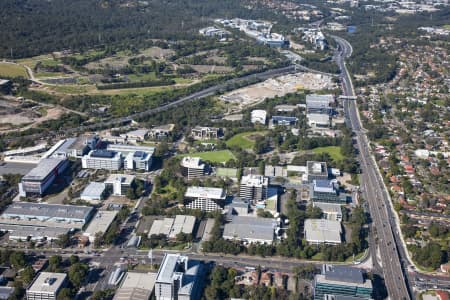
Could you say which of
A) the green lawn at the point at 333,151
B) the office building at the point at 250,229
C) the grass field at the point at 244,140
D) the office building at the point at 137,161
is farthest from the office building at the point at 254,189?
the green lawn at the point at 333,151

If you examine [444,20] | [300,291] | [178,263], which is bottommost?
[300,291]

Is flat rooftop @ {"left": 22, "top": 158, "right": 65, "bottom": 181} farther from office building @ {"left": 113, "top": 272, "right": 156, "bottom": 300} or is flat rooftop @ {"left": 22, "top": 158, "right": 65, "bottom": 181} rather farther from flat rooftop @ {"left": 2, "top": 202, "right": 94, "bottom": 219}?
office building @ {"left": 113, "top": 272, "right": 156, "bottom": 300}

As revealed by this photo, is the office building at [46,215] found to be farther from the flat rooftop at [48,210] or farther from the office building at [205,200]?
the office building at [205,200]

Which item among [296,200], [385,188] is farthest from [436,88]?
[296,200]

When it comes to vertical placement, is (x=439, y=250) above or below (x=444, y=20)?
below

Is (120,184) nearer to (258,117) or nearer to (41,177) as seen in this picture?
(41,177)

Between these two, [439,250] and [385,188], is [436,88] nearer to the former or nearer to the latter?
[385,188]

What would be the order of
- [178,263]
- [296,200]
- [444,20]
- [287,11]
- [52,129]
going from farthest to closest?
[287,11]
[444,20]
[52,129]
[296,200]
[178,263]
